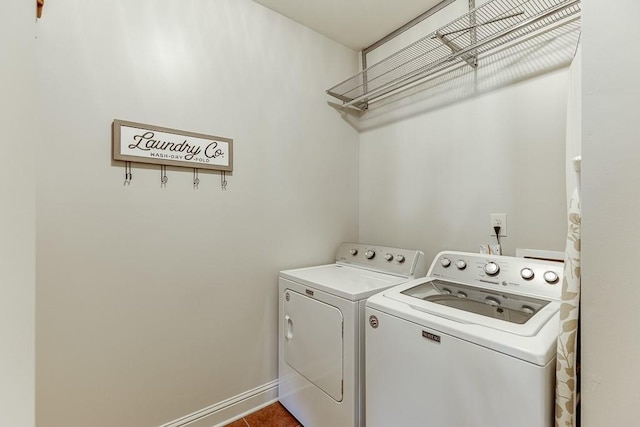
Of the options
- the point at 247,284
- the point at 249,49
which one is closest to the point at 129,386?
the point at 247,284

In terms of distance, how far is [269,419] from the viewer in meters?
1.75

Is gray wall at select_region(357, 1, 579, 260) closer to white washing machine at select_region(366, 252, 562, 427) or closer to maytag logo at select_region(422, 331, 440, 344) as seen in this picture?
white washing machine at select_region(366, 252, 562, 427)

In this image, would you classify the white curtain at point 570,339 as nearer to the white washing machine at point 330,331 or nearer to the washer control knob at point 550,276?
the washer control knob at point 550,276

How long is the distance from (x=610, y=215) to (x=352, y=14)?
197cm

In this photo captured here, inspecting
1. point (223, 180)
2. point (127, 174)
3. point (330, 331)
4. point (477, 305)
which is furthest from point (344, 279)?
point (127, 174)

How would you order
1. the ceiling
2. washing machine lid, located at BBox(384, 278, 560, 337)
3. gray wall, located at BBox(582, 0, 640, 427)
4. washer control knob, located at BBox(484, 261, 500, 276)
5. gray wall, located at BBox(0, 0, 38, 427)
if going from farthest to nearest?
the ceiling
washer control knob, located at BBox(484, 261, 500, 276)
washing machine lid, located at BBox(384, 278, 560, 337)
gray wall, located at BBox(582, 0, 640, 427)
gray wall, located at BBox(0, 0, 38, 427)

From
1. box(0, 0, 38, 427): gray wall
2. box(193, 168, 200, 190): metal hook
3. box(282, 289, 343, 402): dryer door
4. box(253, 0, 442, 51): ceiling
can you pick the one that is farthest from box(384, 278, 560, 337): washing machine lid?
box(253, 0, 442, 51): ceiling

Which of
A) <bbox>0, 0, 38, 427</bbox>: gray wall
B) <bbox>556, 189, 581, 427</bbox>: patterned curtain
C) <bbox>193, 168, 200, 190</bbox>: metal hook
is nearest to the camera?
<bbox>0, 0, 38, 427</bbox>: gray wall

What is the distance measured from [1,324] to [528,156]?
203 centimetres

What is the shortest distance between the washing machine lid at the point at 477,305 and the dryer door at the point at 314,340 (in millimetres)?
373

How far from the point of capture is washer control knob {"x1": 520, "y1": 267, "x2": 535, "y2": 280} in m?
1.26

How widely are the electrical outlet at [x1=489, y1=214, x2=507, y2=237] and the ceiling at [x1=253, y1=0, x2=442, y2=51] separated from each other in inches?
56.6

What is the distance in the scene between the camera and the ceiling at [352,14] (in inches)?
72.9

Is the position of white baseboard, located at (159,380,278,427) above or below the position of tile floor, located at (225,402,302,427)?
above
